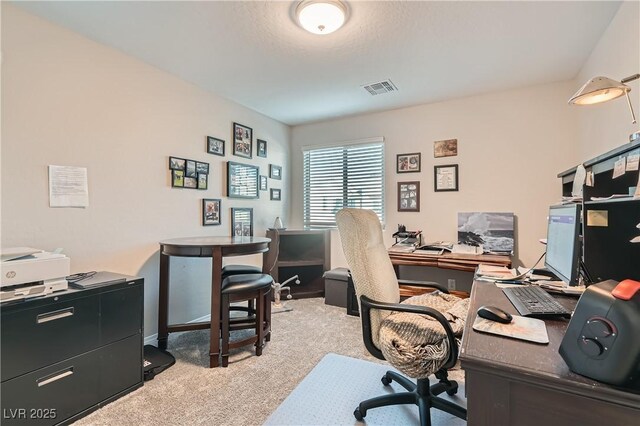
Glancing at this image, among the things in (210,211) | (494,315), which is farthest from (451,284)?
(210,211)

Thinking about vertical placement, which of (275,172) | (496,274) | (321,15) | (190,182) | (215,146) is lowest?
(496,274)

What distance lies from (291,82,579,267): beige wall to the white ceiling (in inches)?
9.1

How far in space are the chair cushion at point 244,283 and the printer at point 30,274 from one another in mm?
953

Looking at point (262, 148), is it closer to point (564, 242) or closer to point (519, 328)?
point (564, 242)

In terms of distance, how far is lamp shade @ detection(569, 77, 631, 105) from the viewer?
1.40 meters

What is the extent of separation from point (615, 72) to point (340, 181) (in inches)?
110

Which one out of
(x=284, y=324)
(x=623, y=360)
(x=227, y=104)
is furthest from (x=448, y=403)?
(x=227, y=104)

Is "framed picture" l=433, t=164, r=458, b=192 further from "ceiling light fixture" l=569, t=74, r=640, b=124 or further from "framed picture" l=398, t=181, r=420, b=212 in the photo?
"ceiling light fixture" l=569, t=74, r=640, b=124

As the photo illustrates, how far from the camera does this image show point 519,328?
98cm

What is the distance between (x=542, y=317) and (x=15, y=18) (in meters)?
3.25

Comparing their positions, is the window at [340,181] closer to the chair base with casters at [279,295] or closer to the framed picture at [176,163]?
the chair base with casters at [279,295]

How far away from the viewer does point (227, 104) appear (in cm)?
330

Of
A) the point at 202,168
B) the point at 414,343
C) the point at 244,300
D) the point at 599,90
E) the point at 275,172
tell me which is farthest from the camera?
the point at 275,172

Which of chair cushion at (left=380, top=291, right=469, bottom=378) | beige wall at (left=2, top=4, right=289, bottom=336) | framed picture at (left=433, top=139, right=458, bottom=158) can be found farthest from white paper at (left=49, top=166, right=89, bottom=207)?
framed picture at (left=433, top=139, right=458, bottom=158)
